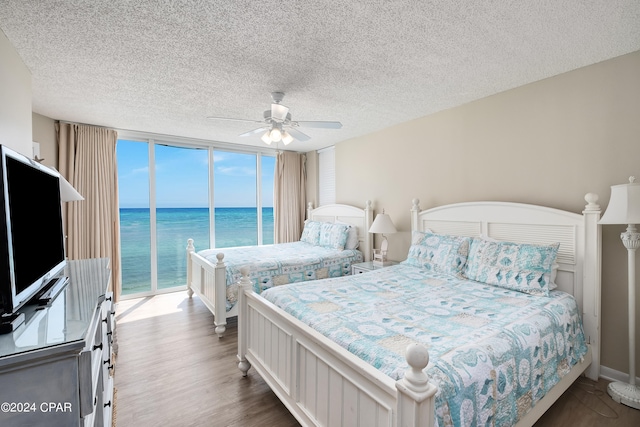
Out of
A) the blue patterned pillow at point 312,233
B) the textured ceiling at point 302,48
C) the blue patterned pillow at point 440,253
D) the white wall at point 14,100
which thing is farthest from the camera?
the blue patterned pillow at point 312,233

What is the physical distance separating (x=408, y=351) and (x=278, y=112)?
2.18 meters

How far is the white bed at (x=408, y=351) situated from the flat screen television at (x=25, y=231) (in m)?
1.22

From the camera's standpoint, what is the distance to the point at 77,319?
1090 millimetres

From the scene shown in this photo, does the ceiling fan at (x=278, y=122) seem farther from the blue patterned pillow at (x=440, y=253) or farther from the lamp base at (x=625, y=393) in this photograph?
the lamp base at (x=625, y=393)

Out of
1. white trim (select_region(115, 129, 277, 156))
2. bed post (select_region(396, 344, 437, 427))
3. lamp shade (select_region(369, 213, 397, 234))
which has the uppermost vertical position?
white trim (select_region(115, 129, 277, 156))

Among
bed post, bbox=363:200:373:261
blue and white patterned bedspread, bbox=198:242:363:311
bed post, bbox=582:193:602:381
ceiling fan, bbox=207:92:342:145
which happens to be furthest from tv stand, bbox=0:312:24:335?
bed post, bbox=363:200:373:261

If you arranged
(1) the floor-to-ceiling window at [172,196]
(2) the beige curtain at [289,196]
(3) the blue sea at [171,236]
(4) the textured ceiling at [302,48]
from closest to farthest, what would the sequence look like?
1. (4) the textured ceiling at [302,48]
2. (1) the floor-to-ceiling window at [172,196]
3. (3) the blue sea at [171,236]
4. (2) the beige curtain at [289,196]

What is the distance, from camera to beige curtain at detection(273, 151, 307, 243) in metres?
5.59

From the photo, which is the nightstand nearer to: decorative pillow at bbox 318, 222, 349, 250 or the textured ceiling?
decorative pillow at bbox 318, 222, 349, 250

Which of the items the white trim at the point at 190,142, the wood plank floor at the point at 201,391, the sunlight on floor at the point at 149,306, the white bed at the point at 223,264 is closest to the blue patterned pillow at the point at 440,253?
the wood plank floor at the point at 201,391

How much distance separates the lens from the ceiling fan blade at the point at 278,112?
2541mm

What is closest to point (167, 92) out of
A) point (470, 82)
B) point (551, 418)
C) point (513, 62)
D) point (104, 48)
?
point (104, 48)

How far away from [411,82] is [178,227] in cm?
899

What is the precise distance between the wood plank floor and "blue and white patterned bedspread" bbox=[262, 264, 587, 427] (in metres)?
0.32
